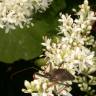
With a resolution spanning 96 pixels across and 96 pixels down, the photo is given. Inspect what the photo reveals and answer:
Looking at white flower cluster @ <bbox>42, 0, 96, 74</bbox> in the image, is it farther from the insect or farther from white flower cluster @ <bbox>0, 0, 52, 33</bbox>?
white flower cluster @ <bbox>0, 0, 52, 33</bbox>

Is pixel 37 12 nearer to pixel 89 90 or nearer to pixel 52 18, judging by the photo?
pixel 52 18

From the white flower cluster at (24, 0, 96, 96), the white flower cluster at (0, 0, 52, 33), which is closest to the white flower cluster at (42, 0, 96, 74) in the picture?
the white flower cluster at (24, 0, 96, 96)

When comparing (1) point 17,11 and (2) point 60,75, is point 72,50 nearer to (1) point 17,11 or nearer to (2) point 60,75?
(2) point 60,75

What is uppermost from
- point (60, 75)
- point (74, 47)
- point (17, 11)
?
point (17, 11)

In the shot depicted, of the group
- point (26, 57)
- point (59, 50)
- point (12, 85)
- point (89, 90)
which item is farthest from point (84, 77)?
point (12, 85)

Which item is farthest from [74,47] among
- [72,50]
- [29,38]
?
[29,38]

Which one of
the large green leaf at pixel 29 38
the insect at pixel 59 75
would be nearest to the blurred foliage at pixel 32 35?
the large green leaf at pixel 29 38

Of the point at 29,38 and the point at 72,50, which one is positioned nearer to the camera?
the point at 72,50
